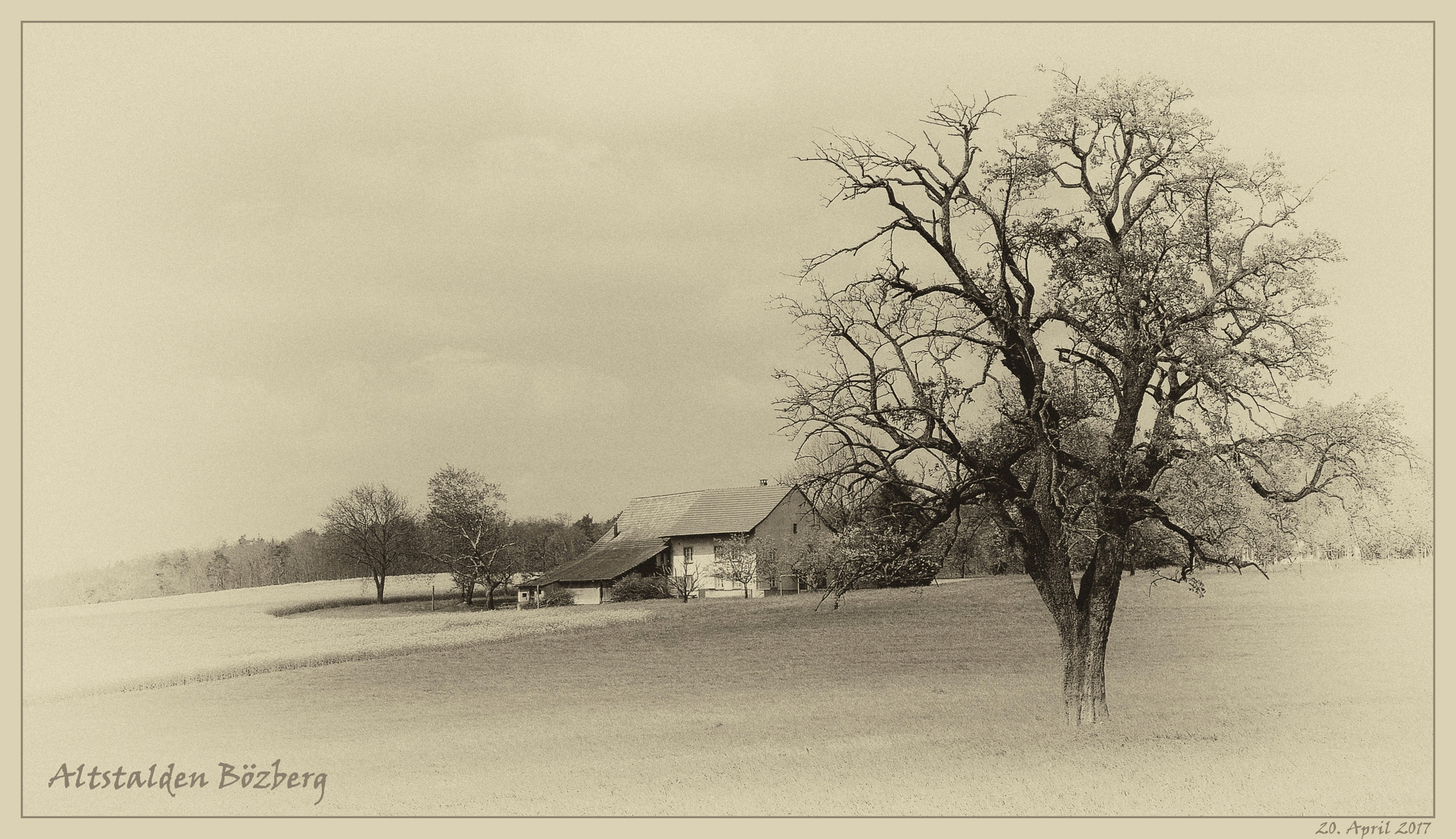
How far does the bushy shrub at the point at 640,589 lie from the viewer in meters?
81.4

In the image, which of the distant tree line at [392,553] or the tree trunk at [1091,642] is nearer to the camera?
the tree trunk at [1091,642]

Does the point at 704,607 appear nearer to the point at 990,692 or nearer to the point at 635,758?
the point at 990,692

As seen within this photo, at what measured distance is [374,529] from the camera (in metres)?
102

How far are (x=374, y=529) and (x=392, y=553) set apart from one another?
2.98 meters

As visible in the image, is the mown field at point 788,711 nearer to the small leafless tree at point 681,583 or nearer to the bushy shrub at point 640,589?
the small leafless tree at point 681,583

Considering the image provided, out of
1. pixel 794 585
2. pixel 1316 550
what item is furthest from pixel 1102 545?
pixel 794 585

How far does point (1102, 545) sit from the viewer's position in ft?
71.7

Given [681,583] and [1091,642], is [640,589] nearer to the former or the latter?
[681,583]

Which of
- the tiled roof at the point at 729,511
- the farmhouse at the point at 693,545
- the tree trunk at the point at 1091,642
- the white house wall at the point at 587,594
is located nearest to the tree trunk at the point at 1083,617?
the tree trunk at the point at 1091,642

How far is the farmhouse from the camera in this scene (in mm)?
82500

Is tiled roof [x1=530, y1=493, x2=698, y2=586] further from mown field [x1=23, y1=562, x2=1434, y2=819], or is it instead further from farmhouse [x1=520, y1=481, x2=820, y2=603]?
mown field [x1=23, y1=562, x2=1434, y2=819]

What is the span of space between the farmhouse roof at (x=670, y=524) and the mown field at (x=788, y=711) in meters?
21.3

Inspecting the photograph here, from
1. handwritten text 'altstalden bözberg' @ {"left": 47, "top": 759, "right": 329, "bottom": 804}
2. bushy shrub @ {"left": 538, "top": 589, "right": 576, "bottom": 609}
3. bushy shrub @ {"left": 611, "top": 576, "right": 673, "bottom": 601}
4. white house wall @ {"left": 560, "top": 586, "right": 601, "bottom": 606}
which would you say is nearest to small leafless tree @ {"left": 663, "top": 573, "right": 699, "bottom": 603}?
bushy shrub @ {"left": 611, "top": 576, "right": 673, "bottom": 601}

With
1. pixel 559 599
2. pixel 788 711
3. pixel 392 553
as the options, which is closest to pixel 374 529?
pixel 392 553
